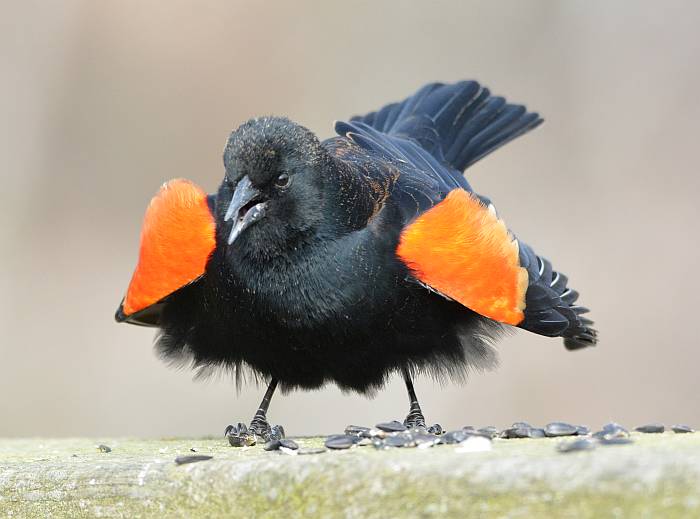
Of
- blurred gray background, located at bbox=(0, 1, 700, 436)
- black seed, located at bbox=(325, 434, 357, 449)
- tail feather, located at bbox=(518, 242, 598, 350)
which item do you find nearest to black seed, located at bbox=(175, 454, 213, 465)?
black seed, located at bbox=(325, 434, 357, 449)

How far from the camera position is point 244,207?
4.07 metres

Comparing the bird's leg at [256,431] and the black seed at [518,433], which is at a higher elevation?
the bird's leg at [256,431]

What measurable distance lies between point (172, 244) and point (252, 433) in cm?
80

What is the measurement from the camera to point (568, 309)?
4.89m

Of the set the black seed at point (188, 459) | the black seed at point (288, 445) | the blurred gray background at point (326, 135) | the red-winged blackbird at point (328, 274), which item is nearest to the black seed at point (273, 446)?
the black seed at point (288, 445)

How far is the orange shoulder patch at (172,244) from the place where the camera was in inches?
176

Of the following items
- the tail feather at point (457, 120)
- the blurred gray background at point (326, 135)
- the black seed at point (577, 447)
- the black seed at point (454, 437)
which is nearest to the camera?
the black seed at point (577, 447)

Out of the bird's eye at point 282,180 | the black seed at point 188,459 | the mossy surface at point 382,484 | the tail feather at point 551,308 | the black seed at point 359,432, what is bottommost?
the mossy surface at point 382,484

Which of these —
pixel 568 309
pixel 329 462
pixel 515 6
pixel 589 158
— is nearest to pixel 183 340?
pixel 568 309

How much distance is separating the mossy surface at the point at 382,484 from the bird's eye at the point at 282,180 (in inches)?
43.8

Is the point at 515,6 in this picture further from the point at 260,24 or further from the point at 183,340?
the point at 183,340

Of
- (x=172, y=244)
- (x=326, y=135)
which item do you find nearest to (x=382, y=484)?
(x=172, y=244)

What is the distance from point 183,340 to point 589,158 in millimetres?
4740

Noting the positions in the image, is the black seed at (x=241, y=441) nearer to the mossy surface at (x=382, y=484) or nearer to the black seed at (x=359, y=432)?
the black seed at (x=359, y=432)
